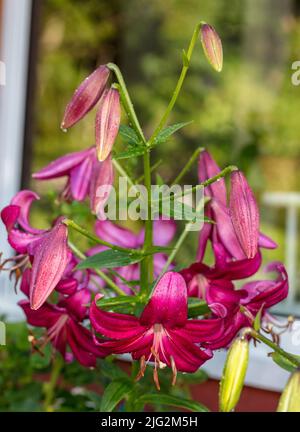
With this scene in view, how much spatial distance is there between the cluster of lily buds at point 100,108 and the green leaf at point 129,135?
5 cm

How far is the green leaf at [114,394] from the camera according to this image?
83cm

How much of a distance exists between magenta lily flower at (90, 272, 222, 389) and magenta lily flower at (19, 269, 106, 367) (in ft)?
0.37

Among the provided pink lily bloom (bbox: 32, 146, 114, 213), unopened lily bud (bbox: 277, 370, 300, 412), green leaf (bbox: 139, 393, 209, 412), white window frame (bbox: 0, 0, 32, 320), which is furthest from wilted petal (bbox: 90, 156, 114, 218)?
white window frame (bbox: 0, 0, 32, 320)

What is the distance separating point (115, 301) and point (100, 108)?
0.22m

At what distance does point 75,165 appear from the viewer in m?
0.96

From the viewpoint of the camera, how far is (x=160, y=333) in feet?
2.43

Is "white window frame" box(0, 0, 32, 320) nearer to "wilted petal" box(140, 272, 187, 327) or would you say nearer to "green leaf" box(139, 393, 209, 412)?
"green leaf" box(139, 393, 209, 412)

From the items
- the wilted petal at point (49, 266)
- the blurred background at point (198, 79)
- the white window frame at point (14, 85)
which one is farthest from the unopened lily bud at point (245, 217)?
the blurred background at point (198, 79)

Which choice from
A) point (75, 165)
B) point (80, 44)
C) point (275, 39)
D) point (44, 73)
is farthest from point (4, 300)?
point (80, 44)

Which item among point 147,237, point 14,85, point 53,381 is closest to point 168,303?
point 147,237

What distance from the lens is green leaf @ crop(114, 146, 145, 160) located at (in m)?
0.77

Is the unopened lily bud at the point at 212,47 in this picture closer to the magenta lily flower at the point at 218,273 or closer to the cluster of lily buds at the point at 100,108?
the cluster of lily buds at the point at 100,108

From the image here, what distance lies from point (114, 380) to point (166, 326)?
8.1 inches
